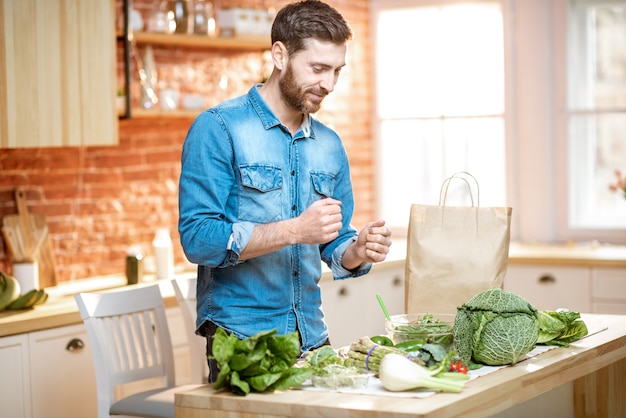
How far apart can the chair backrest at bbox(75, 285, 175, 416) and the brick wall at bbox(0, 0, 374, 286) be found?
37.6 inches

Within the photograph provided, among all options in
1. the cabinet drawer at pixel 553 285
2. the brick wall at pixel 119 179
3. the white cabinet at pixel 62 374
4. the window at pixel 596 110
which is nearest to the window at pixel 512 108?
the window at pixel 596 110

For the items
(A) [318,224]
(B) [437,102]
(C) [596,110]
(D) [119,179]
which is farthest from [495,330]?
(B) [437,102]

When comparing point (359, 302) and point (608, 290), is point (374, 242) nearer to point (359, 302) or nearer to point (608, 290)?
point (359, 302)

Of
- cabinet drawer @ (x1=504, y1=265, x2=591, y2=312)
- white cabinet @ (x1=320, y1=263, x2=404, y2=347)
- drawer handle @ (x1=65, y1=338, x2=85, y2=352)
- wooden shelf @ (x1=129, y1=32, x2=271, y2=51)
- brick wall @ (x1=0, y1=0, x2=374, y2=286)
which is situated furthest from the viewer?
cabinet drawer @ (x1=504, y1=265, x2=591, y2=312)

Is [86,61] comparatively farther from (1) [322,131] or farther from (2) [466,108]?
(2) [466,108]

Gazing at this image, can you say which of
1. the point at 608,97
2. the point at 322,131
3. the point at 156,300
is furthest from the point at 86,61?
the point at 608,97

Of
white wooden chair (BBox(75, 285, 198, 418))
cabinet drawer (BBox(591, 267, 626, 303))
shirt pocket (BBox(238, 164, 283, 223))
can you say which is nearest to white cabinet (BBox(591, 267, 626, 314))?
cabinet drawer (BBox(591, 267, 626, 303))

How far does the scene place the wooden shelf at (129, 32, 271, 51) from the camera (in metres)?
4.92

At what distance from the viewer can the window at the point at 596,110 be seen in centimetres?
574

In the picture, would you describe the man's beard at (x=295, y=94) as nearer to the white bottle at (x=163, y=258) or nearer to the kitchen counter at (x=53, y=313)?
the kitchen counter at (x=53, y=313)

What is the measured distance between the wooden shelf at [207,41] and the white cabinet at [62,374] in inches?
59.3

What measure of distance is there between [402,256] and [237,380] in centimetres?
325

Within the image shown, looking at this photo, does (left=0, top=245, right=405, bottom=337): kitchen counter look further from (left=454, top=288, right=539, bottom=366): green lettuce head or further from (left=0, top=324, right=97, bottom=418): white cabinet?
(left=454, top=288, right=539, bottom=366): green lettuce head

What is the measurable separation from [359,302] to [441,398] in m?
3.01
